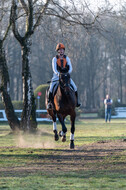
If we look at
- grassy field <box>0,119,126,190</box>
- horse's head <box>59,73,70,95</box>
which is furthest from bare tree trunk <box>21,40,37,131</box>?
horse's head <box>59,73,70,95</box>

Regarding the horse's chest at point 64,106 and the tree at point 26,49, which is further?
the tree at point 26,49

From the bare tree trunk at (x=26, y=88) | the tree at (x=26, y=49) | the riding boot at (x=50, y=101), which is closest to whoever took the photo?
the riding boot at (x=50, y=101)

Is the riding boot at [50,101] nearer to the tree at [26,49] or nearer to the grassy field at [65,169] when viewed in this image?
the grassy field at [65,169]

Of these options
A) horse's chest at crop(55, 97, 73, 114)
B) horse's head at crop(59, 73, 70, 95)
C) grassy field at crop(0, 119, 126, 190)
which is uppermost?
horse's head at crop(59, 73, 70, 95)

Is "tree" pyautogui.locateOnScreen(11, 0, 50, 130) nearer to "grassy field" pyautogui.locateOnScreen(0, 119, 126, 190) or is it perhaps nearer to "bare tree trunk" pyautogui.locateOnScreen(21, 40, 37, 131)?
"bare tree trunk" pyautogui.locateOnScreen(21, 40, 37, 131)

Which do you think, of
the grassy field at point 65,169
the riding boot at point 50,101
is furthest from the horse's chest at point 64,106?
the grassy field at point 65,169

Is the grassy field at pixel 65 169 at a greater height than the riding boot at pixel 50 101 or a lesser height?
lesser

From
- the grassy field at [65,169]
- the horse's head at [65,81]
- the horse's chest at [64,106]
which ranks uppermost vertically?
the horse's head at [65,81]

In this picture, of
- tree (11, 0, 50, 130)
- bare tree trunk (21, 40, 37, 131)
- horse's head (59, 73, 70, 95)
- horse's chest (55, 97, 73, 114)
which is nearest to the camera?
horse's head (59, 73, 70, 95)

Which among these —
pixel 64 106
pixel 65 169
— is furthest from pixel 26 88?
pixel 65 169

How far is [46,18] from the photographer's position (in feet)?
65.3

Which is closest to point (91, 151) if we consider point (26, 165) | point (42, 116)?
point (26, 165)

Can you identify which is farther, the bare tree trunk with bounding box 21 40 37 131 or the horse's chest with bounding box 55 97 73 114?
the bare tree trunk with bounding box 21 40 37 131

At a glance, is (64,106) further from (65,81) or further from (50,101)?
(50,101)
